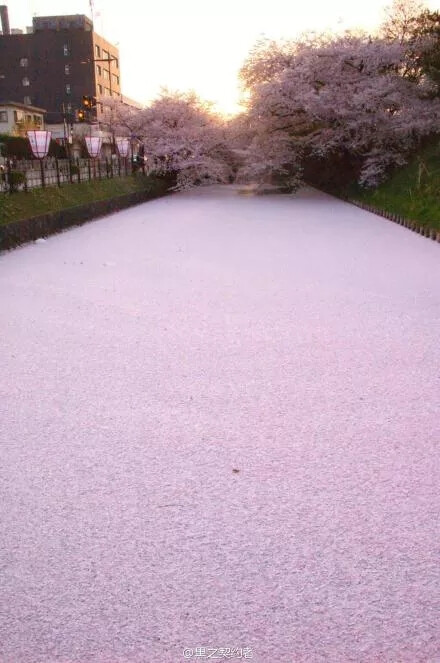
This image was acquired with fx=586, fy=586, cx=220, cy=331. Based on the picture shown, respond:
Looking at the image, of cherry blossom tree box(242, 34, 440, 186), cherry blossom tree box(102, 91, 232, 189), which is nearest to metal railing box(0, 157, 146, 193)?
cherry blossom tree box(102, 91, 232, 189)

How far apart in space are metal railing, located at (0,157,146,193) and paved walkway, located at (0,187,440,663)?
759 centimetres

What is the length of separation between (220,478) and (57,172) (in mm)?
15440

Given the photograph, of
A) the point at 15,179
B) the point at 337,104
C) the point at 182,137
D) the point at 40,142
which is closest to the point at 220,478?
the point at 15,179

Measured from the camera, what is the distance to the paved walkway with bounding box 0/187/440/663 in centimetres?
212

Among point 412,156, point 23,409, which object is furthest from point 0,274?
point 412,156

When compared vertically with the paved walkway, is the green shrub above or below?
above

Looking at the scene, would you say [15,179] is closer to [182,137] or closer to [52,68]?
[182,137]

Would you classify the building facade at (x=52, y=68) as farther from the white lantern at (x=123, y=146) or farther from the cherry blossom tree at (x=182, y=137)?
the white lantern at (x=123, y=146)

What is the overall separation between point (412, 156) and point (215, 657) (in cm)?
2176

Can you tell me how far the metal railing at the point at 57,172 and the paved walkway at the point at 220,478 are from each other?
759cm

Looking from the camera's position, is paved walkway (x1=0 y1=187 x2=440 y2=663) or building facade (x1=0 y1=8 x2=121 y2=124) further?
building facade (x1=0 y1=8 x2=121 y2=124)

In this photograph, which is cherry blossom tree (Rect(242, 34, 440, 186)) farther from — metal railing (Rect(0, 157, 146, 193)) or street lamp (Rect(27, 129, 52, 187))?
street lamp (Rect(27, 129, 52, 187))

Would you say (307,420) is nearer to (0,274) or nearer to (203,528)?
(203,528)

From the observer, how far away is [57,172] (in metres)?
16.8
